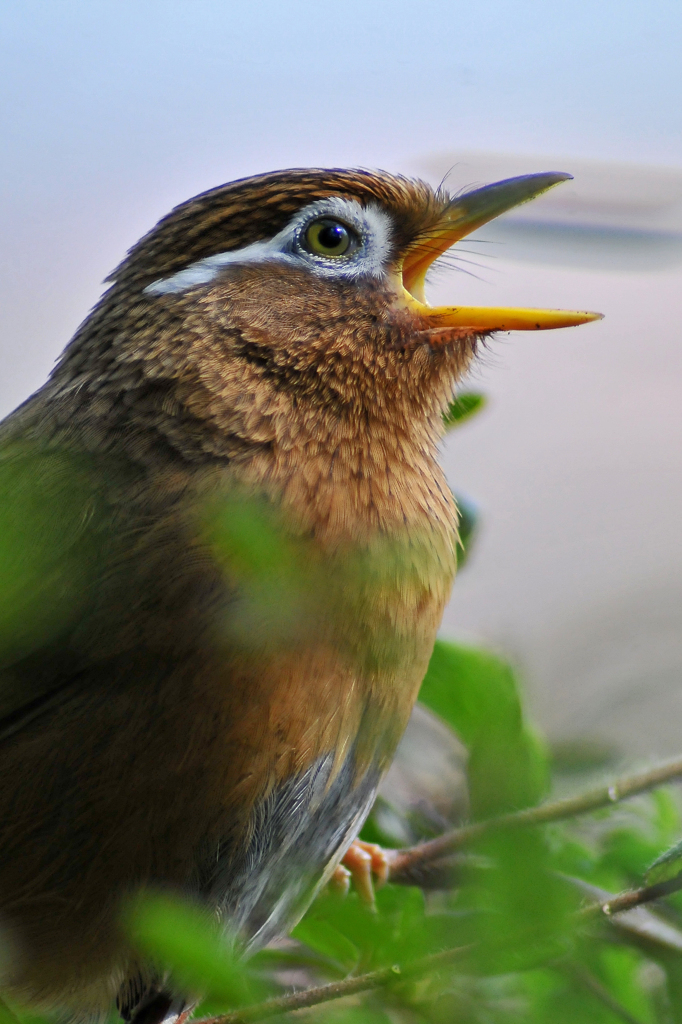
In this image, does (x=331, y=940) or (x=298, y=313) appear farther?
(x=298, y=313)

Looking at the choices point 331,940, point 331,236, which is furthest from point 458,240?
point 331,940

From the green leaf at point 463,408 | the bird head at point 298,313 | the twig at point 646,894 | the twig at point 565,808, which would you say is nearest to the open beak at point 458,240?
the bird head at point 298,313

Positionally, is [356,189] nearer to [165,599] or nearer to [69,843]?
[165,599]

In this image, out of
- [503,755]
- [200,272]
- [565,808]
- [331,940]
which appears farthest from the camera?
[200,272]

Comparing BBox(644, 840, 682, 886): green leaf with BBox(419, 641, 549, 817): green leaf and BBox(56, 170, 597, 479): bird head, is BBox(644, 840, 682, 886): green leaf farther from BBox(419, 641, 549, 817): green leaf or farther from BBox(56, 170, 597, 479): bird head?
BBox(56, 170, 597, 479): bird head

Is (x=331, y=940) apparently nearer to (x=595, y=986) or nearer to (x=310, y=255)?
(x=595, y=986)

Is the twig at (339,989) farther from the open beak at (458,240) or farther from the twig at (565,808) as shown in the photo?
the open beak at (458,240)
